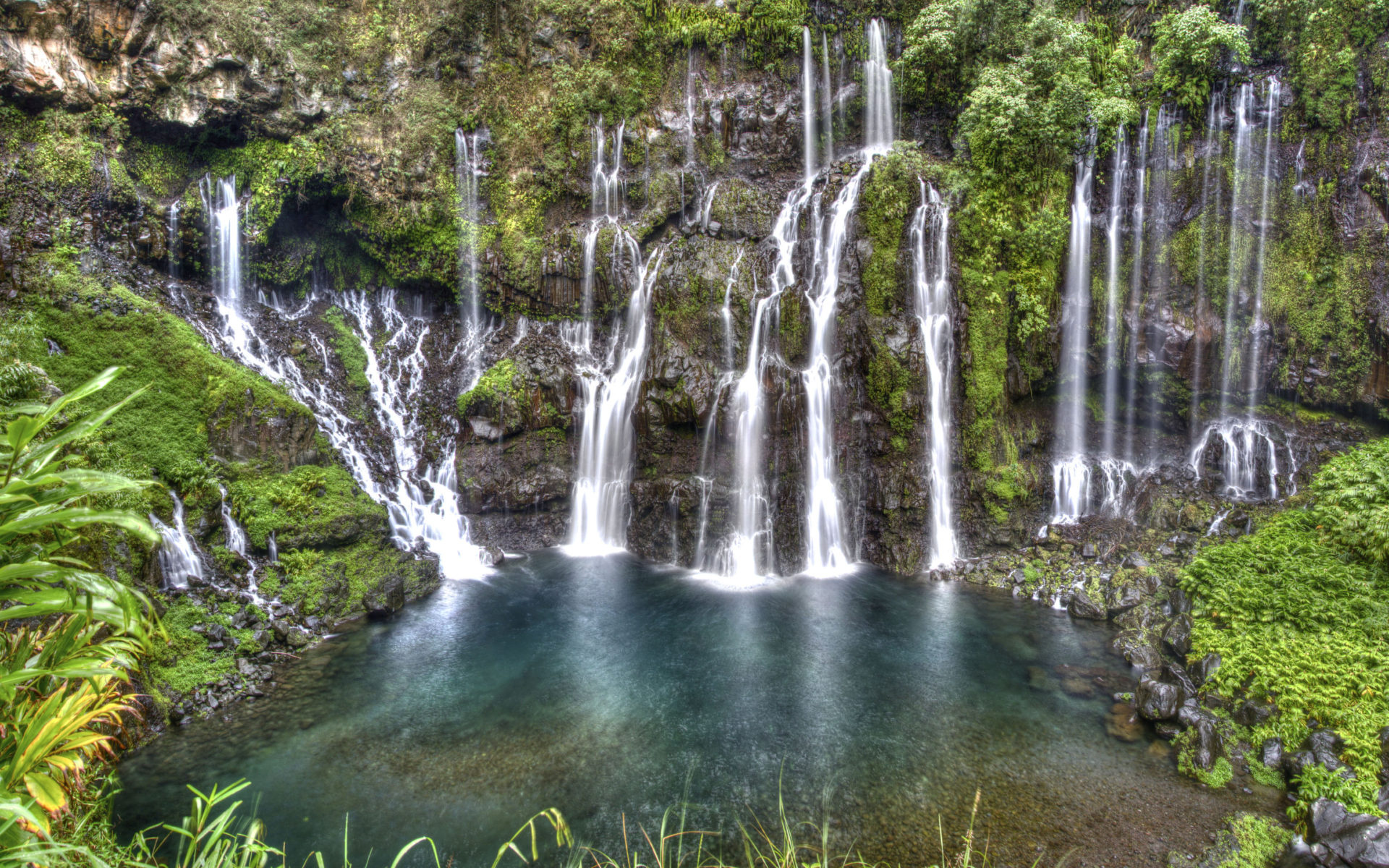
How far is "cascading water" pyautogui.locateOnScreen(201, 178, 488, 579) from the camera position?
48.6 ft

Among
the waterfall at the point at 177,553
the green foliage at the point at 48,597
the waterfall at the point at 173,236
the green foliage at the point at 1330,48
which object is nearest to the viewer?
the green foliage at the point at 48,597

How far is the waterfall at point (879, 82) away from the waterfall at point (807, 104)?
152 cm

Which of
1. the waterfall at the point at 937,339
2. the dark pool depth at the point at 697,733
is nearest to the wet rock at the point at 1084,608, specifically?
the dark pool depth at the point at 697,733

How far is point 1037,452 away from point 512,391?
13130 millimetres

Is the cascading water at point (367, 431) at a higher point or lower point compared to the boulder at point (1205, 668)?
higher

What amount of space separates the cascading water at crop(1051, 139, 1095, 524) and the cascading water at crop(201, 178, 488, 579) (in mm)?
13672

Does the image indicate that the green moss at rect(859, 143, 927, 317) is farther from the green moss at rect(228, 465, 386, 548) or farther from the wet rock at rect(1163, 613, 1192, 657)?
the green moss at rect(228, 465, 386, 548)

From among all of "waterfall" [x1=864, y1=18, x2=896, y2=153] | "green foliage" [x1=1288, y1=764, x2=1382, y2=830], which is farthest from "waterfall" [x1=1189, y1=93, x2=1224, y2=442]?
"green foliage" [x1=1288, y1=764, x2=1382, y2=830]

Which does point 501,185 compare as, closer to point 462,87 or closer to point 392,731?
point 462,87

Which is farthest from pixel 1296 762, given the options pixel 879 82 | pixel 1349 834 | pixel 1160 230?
pixel 879 82

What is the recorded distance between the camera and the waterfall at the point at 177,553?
35.2ft

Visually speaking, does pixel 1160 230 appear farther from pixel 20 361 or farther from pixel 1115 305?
pixel 20 361

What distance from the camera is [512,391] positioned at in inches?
656

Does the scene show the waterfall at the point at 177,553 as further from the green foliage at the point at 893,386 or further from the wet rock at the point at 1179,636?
the wet rock at the point at 1179,636
